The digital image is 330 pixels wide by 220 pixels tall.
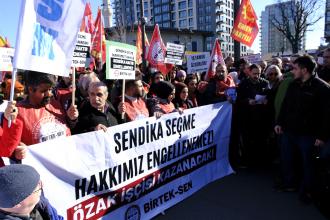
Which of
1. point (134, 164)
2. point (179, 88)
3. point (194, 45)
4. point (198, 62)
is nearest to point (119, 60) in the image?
point (134, 164)

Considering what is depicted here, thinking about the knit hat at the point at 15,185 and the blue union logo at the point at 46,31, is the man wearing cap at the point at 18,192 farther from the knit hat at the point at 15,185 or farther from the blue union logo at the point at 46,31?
the blue union logo at the point at 46,31

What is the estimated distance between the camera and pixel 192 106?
514 centimetres

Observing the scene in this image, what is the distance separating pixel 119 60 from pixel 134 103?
1.95ft

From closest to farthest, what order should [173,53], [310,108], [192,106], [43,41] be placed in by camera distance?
[43,41], [310,108], [192,106], [173,53]

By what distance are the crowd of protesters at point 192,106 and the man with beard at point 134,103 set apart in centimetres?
1

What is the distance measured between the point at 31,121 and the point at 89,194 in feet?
2.89

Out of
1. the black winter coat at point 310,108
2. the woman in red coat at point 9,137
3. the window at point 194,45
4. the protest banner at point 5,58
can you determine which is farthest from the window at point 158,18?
the woman in red coat at point 9,137

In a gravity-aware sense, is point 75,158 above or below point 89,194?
above

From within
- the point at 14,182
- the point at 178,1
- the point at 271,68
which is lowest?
the point at 14,182

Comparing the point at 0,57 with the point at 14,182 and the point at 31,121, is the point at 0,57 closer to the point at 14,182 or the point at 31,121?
the point at 31,121

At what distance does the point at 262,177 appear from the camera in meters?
5.33

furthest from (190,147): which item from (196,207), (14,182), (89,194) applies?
(14,182)

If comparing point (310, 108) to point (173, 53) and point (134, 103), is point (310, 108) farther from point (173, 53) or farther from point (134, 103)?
point (173, 53)

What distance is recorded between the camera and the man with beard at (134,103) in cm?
397
